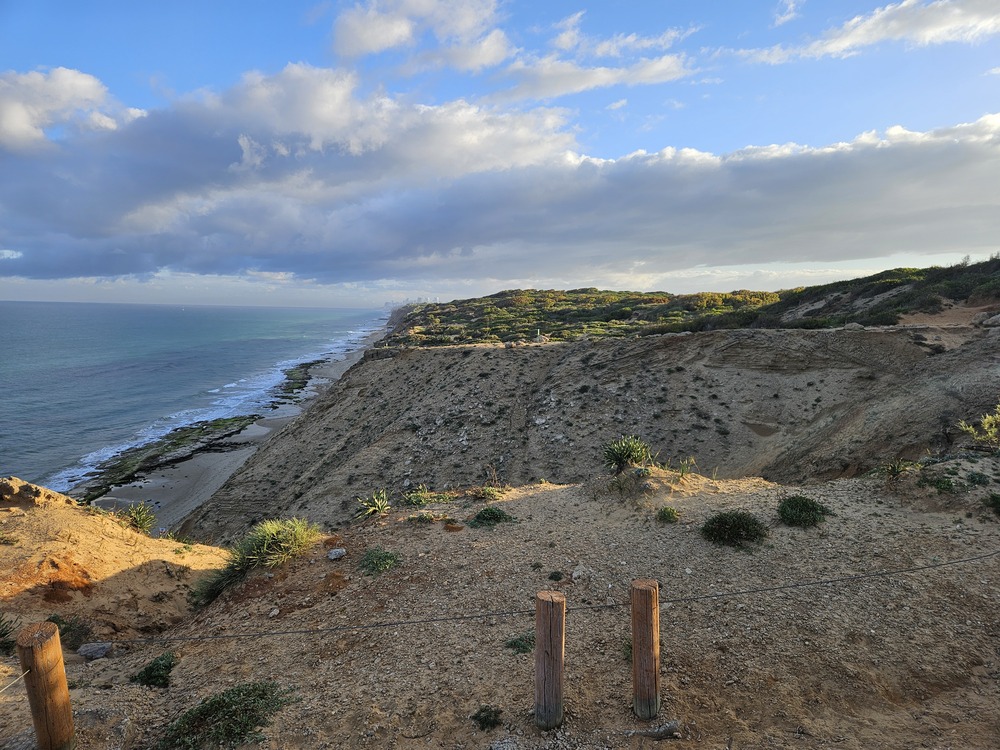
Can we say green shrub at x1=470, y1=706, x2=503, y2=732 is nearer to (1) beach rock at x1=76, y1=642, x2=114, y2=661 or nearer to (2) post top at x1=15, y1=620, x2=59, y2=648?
(2) post top at x1=15, y1=620, x2=59, y2=648

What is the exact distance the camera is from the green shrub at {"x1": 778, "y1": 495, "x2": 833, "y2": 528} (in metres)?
9.05

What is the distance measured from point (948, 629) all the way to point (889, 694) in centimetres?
178

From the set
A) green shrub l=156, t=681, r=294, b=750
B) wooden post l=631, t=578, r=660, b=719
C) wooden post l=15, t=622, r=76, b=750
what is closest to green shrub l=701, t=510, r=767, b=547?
wooden post l=631, t=578, r=660, b=719

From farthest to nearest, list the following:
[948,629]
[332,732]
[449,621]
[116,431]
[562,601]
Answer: [116,431], [449,621], [948,629], [332,732], [562,601]

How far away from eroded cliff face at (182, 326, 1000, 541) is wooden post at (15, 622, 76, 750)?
12.0 m

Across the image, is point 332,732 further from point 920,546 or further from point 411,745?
point 920,546

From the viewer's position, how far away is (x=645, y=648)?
477 centimetres

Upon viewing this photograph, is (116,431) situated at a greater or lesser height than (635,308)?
lesser

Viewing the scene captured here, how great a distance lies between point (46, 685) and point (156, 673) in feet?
6.91

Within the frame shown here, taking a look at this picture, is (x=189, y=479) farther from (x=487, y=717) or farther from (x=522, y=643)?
(x=487, y=717)

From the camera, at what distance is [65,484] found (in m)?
26.1

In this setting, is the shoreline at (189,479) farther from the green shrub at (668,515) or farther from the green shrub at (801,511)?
the green shrub at (801,511)

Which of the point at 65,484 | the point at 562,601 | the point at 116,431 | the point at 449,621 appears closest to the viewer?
the point at 562,601

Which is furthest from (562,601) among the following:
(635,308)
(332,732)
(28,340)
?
(28,340)
